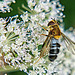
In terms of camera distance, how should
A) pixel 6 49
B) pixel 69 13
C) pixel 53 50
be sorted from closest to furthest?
pixel 53 50, pixel 6 49, pixel 69 13

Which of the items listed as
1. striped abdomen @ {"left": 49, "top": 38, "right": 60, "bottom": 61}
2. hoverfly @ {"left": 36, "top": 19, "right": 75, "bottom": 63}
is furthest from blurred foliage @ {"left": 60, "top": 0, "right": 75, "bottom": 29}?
striped abdomen @ {"left": 49, "top": 38, "right": 60, "bottom": 61}

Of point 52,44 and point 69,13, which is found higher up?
point 69,13

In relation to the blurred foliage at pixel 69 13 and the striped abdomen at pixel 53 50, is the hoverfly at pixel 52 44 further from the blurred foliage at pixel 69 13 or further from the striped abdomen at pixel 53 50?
the blurred foliage at pixel 69 13

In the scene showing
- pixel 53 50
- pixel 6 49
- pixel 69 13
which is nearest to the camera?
pixel 53 50

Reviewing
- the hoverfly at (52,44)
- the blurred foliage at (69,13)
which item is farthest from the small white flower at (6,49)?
the blurred foliage at (69,13)

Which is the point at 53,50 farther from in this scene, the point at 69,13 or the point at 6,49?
the point at 69,13

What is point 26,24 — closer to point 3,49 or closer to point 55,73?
point 3,49

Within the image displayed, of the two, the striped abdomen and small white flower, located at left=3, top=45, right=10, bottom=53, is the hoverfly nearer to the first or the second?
the striped abdomen

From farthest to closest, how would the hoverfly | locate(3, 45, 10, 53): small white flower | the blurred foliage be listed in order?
1. the blurred foliage
2. locate(3, 45, 10, 53): small white flower
3. the hoverfly

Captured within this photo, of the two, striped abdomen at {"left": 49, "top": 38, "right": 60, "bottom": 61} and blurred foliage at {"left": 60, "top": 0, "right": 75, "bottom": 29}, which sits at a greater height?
blurred foliage at {"left": 60, "top": 0, "right": 75, "bottom": 29}

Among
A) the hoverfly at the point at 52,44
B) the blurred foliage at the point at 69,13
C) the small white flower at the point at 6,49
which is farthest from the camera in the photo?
the blurred foliage at the point at 69,13

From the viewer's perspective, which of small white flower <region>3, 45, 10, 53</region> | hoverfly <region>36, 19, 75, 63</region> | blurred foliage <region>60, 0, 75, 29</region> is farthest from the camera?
blurred foliage <region>60, 0, 75, 29</region>

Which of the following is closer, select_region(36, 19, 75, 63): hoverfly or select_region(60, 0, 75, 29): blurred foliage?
select_region(36, 19, 75, 63): hoverfly

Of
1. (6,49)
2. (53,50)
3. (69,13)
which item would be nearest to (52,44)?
(53,50)
